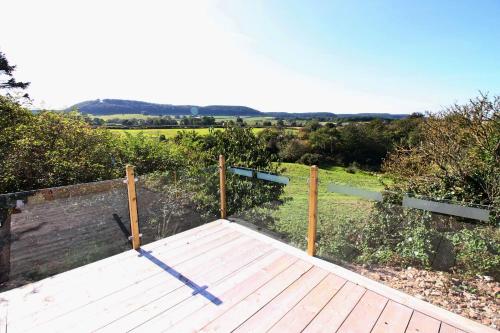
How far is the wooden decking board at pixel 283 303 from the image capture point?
6.17 ft

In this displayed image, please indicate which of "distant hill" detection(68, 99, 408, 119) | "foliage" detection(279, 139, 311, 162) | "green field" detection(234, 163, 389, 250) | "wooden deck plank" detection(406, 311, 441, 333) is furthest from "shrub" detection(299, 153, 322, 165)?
"wooden deck plank" detection(406, 311, 441, 333)

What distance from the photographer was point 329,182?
2.92 meters

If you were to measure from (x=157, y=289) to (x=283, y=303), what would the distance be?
3.72ft

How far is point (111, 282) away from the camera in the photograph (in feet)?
7.98

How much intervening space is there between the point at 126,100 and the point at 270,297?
37714mm

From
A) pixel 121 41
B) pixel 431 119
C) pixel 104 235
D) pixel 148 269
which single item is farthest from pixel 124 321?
pixel 121 41

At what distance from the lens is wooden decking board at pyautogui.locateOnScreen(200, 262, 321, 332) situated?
1883mm

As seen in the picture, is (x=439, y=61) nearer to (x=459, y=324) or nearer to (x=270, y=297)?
(x=459, y=324)

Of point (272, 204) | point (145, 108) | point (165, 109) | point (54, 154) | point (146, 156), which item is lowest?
point (272, 204)

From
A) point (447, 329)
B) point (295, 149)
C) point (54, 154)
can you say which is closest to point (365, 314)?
point (447, 329)

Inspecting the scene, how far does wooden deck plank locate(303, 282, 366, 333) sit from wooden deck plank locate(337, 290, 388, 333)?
1.3 inches

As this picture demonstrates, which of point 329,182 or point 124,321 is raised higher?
point 329,182

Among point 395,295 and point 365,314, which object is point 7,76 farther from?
point 395,295

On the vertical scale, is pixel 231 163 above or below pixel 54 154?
below
